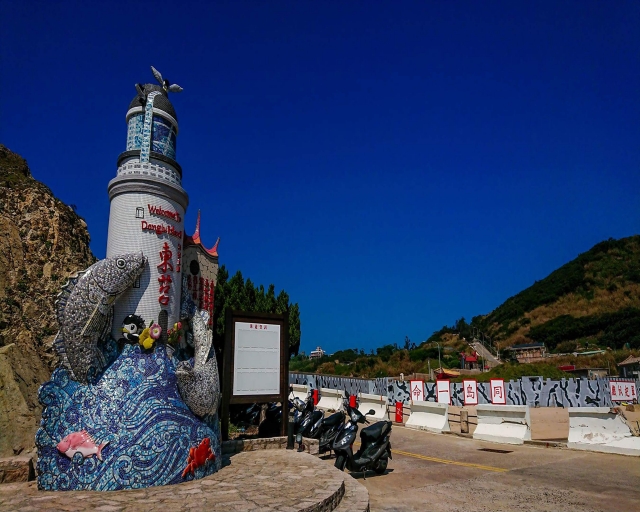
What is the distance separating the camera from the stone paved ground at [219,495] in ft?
19.4

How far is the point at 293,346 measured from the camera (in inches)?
1251

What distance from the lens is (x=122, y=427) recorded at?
6.96m

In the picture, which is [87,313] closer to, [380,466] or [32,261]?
[380,466]

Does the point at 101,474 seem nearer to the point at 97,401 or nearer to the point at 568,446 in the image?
the point at 97,401

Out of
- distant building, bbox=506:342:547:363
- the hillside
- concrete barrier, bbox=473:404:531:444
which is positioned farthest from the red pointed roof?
distant building, bbox=506:342:547:363

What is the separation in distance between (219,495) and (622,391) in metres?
18.8

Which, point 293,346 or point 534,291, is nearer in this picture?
point 293,346

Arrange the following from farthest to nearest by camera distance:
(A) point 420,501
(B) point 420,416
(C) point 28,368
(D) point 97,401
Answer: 1. (B) point 420,416
2. (C) point 28,368
3. (A) point 420,501
4. (D) point 97,401

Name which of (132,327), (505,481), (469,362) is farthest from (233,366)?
(469,362)

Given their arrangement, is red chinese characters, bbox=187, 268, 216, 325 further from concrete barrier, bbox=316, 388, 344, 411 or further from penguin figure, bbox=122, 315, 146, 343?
concrete barrier, bbox=316, 388, 344, 411

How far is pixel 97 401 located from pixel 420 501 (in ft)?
17.5

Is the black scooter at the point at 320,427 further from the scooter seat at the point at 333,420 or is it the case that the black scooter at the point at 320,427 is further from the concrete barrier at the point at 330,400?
the concrete barrier at the point at 330,400

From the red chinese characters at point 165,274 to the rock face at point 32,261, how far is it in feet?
17.3

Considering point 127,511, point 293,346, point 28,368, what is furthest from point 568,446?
point 293,346
